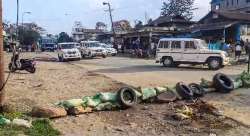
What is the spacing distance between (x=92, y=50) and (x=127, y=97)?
3408 cm

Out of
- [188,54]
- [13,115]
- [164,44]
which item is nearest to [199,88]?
[13,115]

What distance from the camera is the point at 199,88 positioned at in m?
15.2

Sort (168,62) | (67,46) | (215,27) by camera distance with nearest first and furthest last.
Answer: (168,62) < (67,46) < (215,27)

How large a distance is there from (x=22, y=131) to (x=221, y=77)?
8.86m

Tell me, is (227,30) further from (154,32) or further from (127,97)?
(127,97)

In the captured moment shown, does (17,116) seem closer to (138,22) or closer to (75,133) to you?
(75,133)

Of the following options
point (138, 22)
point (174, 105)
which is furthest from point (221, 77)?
point (138, 22)

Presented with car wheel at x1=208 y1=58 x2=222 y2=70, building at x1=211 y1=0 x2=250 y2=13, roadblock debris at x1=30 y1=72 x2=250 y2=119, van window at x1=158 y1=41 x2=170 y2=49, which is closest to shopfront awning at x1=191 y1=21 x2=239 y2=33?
van window at x1=158 y1=41 x2=170 y2=49

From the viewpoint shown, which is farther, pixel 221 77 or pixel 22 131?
pixel 221 77

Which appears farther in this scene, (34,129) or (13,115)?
(13,115)

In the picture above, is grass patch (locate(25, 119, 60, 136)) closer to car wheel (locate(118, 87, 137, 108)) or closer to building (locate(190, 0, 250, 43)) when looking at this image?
car wheel (locate(118, 87, 137, 108))

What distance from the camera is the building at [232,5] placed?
259 ft

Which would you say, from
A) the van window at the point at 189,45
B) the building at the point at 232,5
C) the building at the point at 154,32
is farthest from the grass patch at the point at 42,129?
the building at the point at 232,5

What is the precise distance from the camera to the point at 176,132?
33.9 feet
